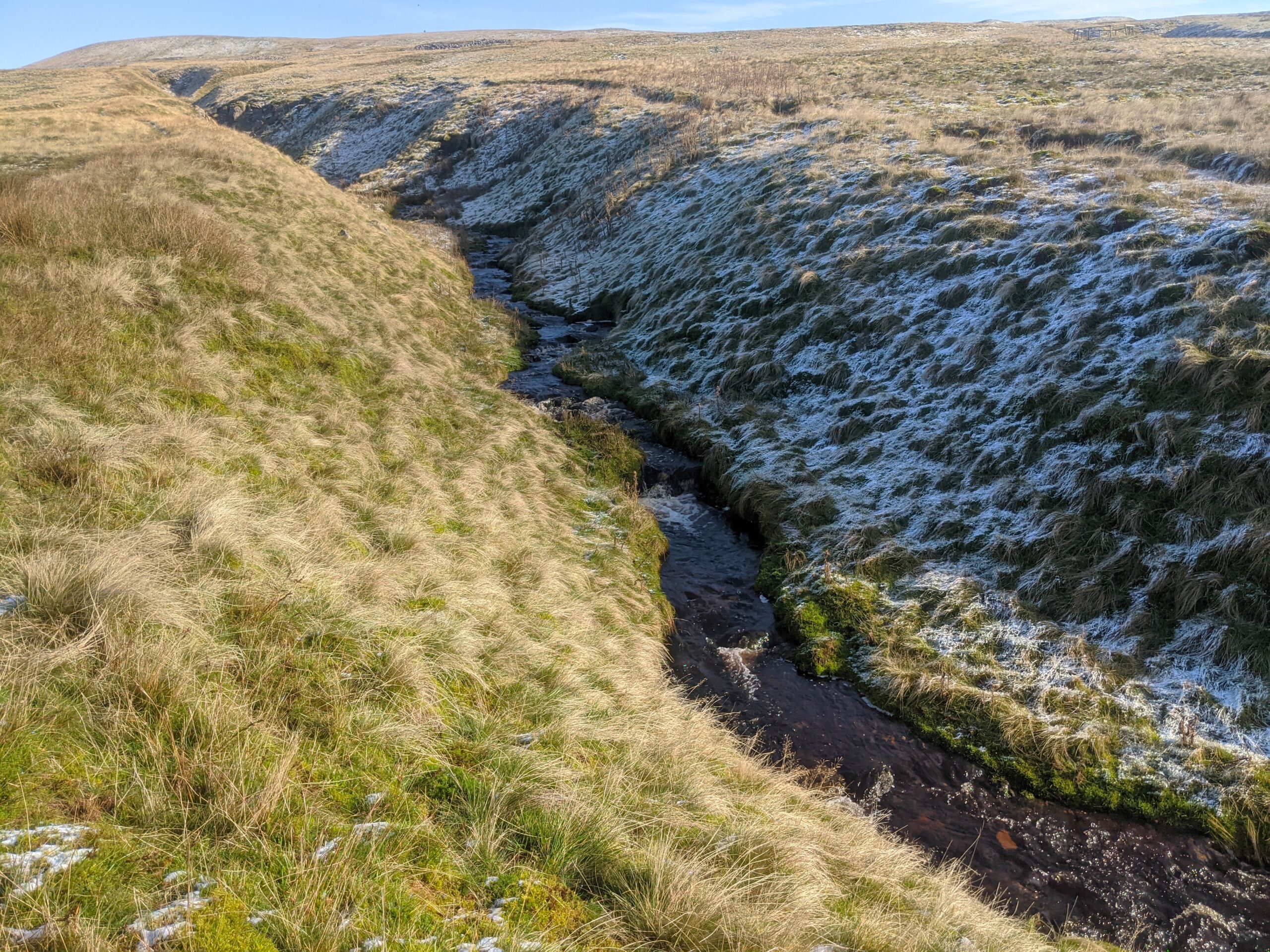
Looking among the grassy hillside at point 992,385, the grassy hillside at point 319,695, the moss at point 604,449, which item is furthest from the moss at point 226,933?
the moss at point 604,449

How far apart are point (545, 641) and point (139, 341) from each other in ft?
25.7

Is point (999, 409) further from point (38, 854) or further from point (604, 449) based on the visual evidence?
point (38, 854)

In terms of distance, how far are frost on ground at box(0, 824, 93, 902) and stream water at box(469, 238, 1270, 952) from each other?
650cm

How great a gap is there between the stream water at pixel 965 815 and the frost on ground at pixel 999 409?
0.74 m

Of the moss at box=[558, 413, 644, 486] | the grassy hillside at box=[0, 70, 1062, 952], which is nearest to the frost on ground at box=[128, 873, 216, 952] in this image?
the grassy hillside at box=[0, 70, 1062, 952]

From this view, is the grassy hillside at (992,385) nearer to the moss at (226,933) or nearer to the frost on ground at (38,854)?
the moss at (226,933)

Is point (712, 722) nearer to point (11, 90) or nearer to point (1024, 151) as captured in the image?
point (1024, 151)

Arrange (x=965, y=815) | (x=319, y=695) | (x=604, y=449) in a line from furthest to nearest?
(x=604, y=449)
(x=965, y=815)
(x=319, y=695)

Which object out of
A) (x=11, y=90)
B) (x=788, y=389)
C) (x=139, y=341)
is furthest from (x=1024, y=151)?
(x=11, y=90)

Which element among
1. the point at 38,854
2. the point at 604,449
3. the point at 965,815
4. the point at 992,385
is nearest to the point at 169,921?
the point at 38,854

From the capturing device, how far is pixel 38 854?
3.00 m

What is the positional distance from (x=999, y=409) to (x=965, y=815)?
7780 mm

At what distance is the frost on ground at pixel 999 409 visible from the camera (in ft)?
28.6

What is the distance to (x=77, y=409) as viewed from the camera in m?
7.64
